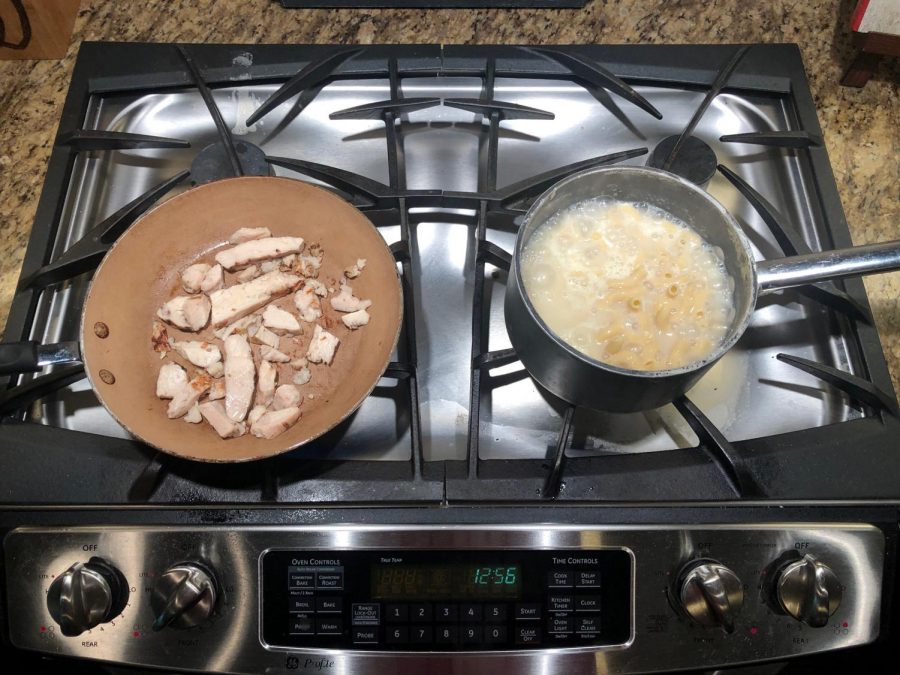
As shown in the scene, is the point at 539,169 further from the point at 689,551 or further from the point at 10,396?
the point at 10,396

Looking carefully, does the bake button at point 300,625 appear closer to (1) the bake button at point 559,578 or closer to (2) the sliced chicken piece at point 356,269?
(1) the bake button at point 559,578

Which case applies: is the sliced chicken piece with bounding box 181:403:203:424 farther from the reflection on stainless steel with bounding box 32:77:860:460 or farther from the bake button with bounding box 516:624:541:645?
the bake button with bounding box 516:624:541:645

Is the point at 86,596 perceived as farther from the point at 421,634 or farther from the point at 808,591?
the point at 808,591

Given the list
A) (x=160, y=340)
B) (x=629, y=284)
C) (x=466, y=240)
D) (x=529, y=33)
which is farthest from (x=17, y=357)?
(x=529, y=33)

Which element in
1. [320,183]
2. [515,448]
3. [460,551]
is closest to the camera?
[460,551]

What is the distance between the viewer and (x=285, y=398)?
26.9 inches

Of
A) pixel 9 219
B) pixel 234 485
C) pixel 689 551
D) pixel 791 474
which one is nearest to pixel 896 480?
pixel 791 474

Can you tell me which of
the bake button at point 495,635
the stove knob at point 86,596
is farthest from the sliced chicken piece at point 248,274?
the bake button at point 495,635

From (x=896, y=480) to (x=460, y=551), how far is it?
43 cm

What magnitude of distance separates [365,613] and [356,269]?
0.34 metres

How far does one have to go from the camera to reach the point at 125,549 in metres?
0.61

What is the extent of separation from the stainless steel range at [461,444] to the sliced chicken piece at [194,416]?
0.14ft

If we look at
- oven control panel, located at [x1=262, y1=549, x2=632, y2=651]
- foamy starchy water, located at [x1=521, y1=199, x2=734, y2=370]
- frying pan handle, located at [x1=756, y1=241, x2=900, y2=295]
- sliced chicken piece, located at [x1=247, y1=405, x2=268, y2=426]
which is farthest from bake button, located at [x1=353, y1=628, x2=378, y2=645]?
frying pan handle, located at [x1=756, y1=241, x2=900, y2=295]

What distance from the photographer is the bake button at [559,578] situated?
607 mm
